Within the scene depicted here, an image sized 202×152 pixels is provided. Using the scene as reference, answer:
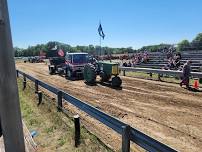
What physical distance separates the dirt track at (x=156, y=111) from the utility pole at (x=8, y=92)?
360 cm

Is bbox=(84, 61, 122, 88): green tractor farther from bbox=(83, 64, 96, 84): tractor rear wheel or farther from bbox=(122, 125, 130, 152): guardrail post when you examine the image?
bbox=(122, 125, 130, 152): guardrail post

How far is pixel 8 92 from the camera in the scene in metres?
3.77

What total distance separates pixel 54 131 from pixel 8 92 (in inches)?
209

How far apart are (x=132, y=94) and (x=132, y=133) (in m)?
9.16

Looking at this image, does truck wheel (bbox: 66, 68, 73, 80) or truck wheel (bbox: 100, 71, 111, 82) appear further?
truck wheel (bbox: 66, 68, 73, 80)

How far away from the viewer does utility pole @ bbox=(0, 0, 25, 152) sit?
3619 millimetres

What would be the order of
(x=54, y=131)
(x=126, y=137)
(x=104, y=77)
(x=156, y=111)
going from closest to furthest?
(x=126, y=137)
(x=54, y=131)
(x=156, y=111)
(x=104, y=77)

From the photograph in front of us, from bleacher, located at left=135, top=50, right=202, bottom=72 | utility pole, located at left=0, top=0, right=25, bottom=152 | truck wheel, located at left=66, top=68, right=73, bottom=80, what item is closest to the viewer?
utility pole, located at left=0, top=0, right=25, bottom=152

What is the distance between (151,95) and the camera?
14.2 meters

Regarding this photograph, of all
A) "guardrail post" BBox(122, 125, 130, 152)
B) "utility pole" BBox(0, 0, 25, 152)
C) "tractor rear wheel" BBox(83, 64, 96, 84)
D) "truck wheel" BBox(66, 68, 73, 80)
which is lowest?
"truck wheel" BBox(66, 68, 73, 80)

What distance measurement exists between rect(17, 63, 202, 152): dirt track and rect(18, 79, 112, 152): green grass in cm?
46

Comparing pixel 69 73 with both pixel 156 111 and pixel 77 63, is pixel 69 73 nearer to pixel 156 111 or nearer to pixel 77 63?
pixel 77 63

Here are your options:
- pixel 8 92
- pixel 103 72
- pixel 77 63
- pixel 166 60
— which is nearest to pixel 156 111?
pixel 8 92

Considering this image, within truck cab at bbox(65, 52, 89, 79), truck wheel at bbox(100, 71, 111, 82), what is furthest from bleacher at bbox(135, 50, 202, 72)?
truck cab at bbox(65, 52, 89, 79)
